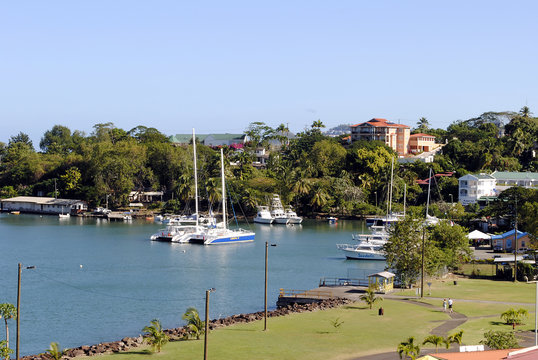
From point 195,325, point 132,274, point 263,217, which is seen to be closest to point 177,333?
point 195,325

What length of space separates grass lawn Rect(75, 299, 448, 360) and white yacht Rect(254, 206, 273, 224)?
286 feet

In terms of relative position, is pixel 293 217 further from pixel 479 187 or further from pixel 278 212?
pixel 479 187

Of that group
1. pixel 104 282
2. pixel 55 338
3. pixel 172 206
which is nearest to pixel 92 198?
pixel 172 206

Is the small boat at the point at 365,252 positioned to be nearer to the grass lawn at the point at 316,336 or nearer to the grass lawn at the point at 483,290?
the grass lawn at the point at 483,290

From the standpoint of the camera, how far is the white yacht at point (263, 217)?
14125 centimetres

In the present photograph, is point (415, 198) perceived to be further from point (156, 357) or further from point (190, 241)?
point (156, 357)

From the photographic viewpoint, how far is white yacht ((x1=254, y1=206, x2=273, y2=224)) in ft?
463

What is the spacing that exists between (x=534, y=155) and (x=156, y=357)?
147769 mm

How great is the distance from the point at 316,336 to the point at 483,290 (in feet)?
74.5

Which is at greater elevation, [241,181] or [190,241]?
[241,181]

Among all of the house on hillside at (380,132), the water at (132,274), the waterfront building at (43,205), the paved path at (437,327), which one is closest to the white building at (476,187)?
the water at (132,274)

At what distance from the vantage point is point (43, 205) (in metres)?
165

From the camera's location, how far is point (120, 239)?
112 metres

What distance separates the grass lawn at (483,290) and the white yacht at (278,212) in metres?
74.0
